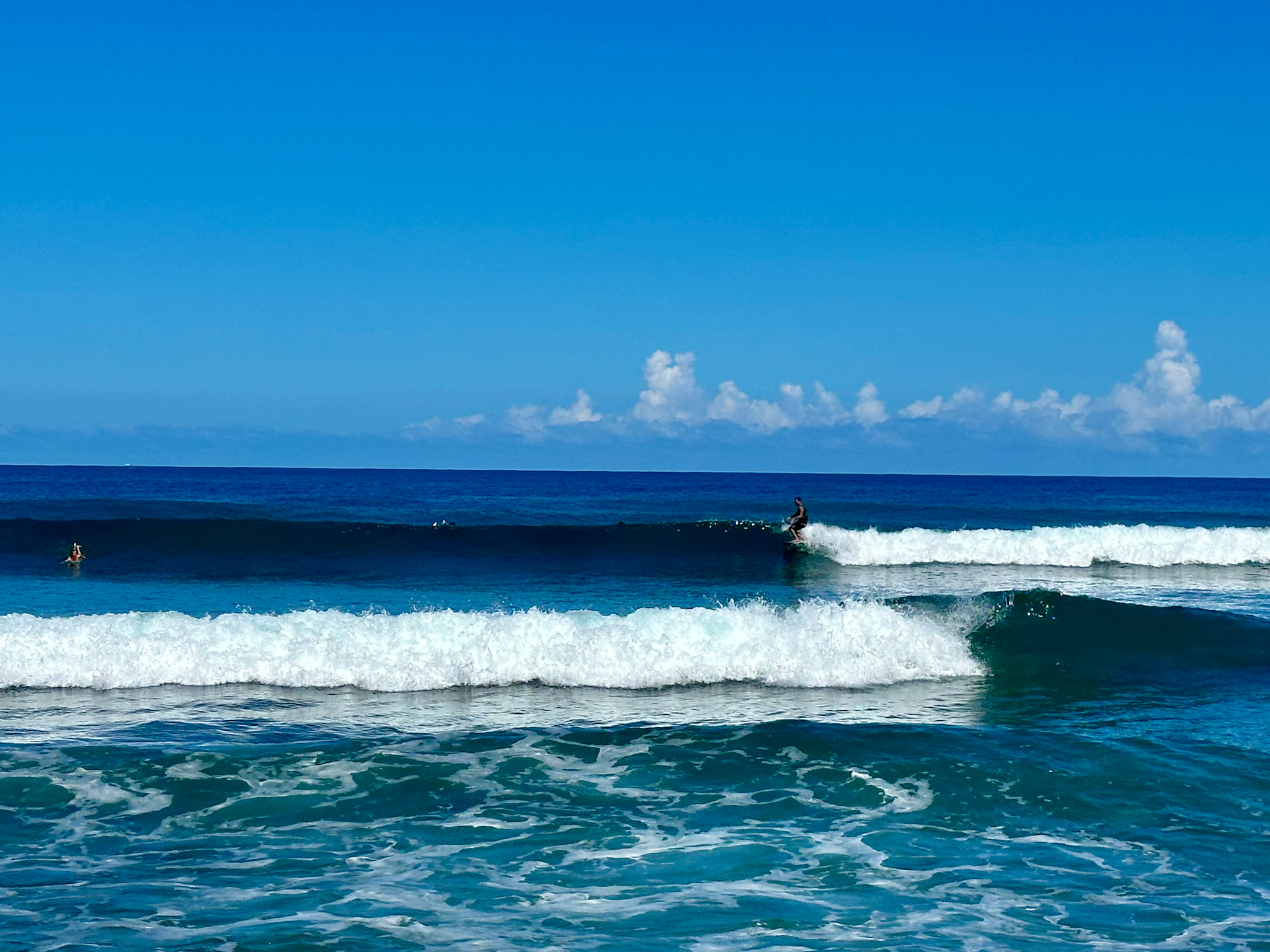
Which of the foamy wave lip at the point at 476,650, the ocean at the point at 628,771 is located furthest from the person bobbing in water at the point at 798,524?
the foamy wave lip at the point at 476,650

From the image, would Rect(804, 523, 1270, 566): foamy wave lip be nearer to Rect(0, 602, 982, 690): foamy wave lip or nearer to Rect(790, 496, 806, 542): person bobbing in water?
Rect(790, 496, 806, 542): person bobbing in water

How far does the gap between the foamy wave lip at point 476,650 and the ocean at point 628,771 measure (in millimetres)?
52

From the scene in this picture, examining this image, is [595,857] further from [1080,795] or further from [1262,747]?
[1262,747]

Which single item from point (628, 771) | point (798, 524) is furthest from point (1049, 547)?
point (628, 771)

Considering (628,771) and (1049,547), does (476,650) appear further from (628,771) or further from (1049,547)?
(1049,547)

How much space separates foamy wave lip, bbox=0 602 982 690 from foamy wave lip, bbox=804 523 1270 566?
1761 centimetres

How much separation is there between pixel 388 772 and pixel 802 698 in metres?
6.00

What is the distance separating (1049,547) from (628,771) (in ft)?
90.7

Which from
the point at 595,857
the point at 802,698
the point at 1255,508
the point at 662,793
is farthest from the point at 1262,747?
the point at 1255,508

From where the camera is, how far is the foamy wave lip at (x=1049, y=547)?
33781 mm

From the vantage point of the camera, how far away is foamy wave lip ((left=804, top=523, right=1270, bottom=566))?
33781mm

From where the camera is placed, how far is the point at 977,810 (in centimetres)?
930

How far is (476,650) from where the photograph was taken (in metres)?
14.8

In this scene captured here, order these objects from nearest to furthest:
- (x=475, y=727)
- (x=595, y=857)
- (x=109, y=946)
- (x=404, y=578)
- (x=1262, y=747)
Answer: (x=109, y=946) → (x=595, y=857) → (x=1262, y=747) → (x=475, y=727) → (x=404, y=578)
